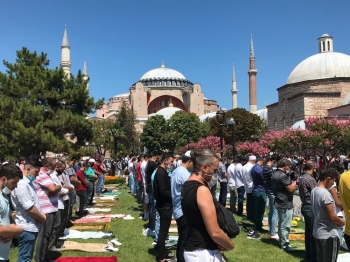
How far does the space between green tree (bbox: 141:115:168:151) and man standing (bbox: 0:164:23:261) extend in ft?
161

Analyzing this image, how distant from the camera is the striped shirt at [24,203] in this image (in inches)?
161

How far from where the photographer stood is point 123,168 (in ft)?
106

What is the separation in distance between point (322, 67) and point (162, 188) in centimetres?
4834

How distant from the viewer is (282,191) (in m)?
6.72

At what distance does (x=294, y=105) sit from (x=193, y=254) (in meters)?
44.7

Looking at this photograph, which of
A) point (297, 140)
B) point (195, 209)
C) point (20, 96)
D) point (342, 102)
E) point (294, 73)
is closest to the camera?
point (195, 209)

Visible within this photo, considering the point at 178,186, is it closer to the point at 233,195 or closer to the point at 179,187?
the point at 179,187

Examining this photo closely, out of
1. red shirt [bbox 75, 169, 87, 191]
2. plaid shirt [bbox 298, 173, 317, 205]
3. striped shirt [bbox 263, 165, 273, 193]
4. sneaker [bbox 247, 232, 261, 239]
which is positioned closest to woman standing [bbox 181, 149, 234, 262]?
plaid shirt [bbox 298, 173, 317, 205]

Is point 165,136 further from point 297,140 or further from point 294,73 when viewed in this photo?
point 297,140

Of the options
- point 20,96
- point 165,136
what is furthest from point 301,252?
point 165,136

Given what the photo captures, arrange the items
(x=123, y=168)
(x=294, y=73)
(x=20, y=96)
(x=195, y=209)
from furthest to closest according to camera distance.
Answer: (x=294, y=73)
(x=123, y=168)
(x=20, y=96)
(x=195, y=209)

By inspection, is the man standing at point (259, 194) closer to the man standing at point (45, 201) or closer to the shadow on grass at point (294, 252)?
the shadow on grass at point (294, 252)

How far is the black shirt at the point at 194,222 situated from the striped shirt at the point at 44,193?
10.1 ft

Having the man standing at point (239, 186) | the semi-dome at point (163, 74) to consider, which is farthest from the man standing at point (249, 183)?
the semi-dome at point (163, 74)
